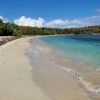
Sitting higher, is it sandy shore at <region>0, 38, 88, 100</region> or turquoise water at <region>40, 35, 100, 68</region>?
sandy shore at <region>0, 38, 88, 100</region>

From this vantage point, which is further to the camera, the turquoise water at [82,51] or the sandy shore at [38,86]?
the turquoise water at [82,51]

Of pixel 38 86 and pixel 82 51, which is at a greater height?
pixel 38 86

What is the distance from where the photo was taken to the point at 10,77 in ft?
A: 47.3

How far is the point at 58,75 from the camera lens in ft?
51.6

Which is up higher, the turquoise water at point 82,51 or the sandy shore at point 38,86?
the sandy shore at point 38,86

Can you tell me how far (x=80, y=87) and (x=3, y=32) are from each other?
9581cm

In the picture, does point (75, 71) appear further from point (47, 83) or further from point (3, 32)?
point (3, 32)

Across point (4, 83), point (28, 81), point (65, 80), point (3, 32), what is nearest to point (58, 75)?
point (65, 80)

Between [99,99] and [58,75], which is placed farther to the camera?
[58,75]

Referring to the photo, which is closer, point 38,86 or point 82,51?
point 38,86

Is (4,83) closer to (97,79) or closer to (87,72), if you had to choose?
(97,79)

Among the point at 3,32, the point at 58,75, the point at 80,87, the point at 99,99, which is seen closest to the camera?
the point at 99,99

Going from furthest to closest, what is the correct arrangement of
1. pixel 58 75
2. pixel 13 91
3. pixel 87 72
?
pixel 87 72, pixel 58 75, pixel 13 91

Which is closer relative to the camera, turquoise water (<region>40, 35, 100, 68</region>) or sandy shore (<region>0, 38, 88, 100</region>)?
sandy shore (<region>0, 38, 88, 100</region>)
